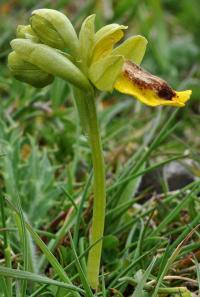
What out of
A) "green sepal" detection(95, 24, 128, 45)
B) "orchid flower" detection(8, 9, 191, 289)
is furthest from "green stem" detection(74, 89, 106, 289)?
"green sepal" detection(95, 24, 128, 45)

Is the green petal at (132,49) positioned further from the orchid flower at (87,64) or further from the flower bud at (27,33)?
the flower bud at (27,33)

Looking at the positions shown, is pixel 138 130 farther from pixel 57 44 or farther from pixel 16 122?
pixel 57 44

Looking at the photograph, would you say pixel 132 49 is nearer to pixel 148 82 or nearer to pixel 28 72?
pixel 148 82

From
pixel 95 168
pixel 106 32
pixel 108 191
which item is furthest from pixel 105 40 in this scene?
pixel 108 191

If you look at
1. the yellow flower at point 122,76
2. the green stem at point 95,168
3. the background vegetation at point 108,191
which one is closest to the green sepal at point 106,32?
the yellow flower at point 122,76

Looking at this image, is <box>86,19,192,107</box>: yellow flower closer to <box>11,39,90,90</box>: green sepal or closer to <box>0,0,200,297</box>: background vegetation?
<box>11,39,90,90</box>: green sepal
